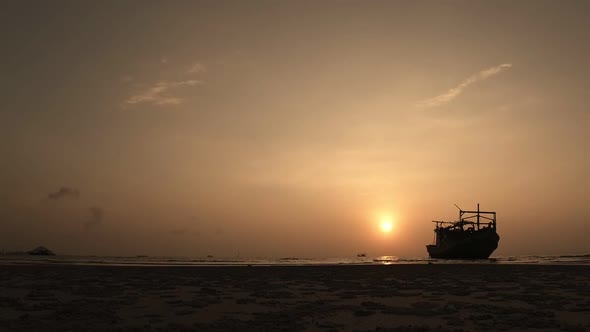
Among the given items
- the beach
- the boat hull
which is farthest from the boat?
the beach

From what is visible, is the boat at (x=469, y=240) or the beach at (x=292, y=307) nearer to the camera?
the beach at (x=292, y=307)

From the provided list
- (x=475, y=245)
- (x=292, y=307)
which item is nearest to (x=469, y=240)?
(x=475, y=245)

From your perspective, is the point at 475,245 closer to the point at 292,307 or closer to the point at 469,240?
the point at 469,240

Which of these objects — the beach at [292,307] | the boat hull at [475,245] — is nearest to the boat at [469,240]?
the boat hull at [475,245]

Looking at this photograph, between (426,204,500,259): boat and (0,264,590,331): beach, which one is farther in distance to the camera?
(426,204,500,259): boat

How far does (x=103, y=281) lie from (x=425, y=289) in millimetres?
17536

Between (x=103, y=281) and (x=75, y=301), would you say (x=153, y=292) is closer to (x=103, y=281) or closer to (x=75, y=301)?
(x=75, y=301)

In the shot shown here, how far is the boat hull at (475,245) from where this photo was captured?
8175 cm

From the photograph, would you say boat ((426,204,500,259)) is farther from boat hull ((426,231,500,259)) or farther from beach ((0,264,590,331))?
beach ((0,264,590,331))

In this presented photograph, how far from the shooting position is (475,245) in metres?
82.4

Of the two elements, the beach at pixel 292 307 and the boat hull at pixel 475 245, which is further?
the boat hull at pixel 475 245

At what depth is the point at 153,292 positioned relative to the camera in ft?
64.2

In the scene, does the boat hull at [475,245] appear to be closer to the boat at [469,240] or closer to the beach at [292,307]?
the boat at [469,240]

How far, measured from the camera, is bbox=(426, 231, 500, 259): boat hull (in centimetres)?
8175
